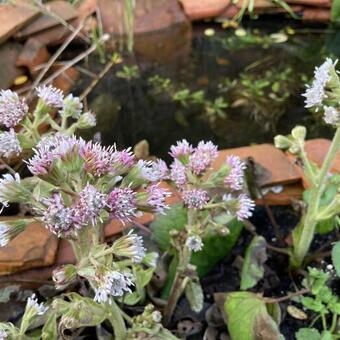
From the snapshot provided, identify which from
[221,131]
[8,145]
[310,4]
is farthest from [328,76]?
[310,4]

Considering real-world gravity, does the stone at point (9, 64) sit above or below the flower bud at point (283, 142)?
below

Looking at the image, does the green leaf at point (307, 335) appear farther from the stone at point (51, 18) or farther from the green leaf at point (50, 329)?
the stone at point (51, 18)

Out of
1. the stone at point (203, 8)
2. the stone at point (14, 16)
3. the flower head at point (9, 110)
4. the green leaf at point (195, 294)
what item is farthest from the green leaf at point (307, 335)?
the stone at point (203, 8)

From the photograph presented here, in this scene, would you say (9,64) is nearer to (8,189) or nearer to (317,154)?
(317,154)

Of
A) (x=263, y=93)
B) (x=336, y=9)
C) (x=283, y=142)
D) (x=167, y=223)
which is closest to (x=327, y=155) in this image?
(x=283, y=142)

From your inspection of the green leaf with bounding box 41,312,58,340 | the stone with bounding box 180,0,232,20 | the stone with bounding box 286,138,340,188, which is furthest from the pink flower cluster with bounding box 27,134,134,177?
the stone with bounding box 180,0,232,20

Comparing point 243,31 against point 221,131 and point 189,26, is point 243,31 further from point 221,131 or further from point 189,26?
point 221,131
